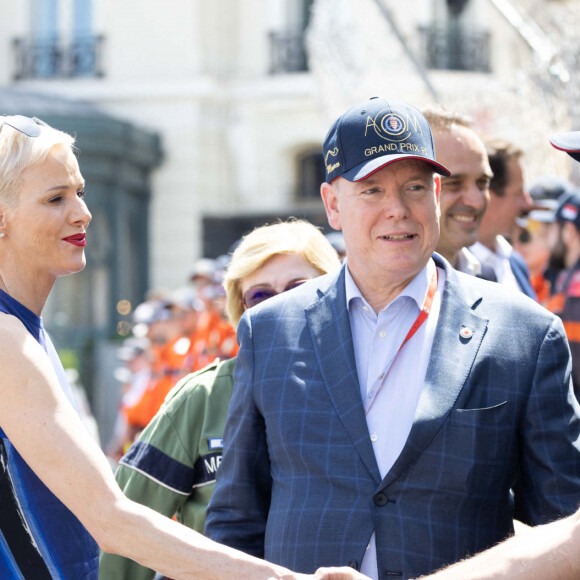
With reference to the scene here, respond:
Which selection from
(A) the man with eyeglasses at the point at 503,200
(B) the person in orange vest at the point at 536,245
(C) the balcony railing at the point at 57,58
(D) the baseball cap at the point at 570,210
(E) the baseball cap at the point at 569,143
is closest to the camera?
(E) the baseball cap at the point at 569,143

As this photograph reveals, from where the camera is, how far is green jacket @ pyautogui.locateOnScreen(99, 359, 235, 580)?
9.59 ft

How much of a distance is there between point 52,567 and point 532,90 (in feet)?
17.5

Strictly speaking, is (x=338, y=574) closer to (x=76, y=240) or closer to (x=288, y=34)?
(x=76, y=240)

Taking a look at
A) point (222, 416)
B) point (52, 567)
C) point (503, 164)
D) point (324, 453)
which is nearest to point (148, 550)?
point (52, 567)

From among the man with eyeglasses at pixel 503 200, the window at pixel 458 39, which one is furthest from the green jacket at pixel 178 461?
the window at pixel 458 39

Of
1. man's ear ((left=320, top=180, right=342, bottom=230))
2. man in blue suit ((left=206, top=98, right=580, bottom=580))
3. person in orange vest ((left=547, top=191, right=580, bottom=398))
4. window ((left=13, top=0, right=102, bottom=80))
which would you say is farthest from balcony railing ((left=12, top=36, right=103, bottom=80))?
man in blue suit ((left=206, top=98, right=580, bottom=580))

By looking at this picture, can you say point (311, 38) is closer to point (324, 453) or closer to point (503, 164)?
point (503, 164)

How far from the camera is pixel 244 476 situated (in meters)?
2.51

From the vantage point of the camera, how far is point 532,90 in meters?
6.81

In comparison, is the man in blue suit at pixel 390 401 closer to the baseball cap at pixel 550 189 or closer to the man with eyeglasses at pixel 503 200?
the man with eyeglasses at pixel 503 200

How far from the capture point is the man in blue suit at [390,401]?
2289 mm

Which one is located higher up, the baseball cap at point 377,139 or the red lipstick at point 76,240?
the baseball cap at point 377,139

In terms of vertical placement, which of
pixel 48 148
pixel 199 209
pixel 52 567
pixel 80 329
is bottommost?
pixel 80 329

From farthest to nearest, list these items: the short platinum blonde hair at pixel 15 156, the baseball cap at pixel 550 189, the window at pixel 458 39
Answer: the window at pixel 458 39, the baseball cap at pixel 550 189, the short platinum blonde hair at pixel 15 156
